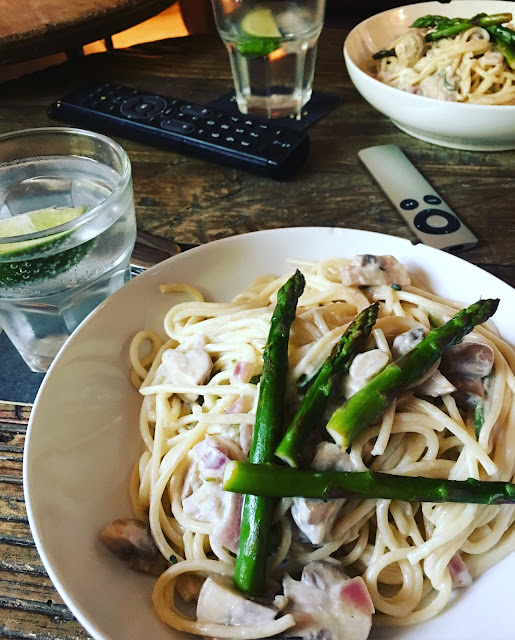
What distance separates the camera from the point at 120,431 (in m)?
1.51

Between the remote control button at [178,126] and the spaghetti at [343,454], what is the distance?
4.09 feet

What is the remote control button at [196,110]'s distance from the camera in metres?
2.76

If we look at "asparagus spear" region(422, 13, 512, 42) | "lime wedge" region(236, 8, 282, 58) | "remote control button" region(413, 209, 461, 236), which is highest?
"lime wedge" region(236, 8, 282, 58)

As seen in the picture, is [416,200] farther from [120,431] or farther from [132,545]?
[132,545]

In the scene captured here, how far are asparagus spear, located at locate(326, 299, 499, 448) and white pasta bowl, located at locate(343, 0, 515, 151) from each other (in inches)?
47.6

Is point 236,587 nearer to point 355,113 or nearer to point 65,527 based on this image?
point 65,527

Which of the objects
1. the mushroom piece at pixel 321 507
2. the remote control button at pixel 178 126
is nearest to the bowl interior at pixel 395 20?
the remote control button at pixel 178 126

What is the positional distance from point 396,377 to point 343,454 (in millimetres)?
208

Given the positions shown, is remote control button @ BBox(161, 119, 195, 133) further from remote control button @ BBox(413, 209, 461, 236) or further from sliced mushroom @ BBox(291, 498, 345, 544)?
sliced mushroom @ BBox(291, 498, 345, 544)

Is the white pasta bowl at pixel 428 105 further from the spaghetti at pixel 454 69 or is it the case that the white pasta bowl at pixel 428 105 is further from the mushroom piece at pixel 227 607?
the mushroom piece at pixel 227 607

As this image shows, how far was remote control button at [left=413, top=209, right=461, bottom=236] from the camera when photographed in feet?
6.99

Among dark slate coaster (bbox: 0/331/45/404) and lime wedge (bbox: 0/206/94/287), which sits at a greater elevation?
lime wedge (bbox: 0/206/94/287)

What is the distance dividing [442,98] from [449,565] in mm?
2174

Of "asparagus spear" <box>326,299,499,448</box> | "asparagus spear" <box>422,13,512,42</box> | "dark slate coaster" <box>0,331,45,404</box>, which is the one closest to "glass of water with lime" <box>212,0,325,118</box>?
"asparagus spear" <box>422,13,512,42</box>
